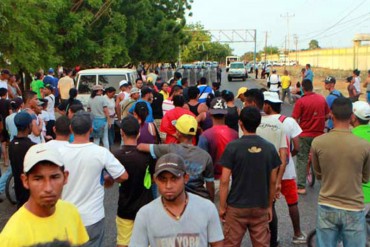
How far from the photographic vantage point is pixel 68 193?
3826mm

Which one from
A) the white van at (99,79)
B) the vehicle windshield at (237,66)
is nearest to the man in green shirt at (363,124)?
the white van at (99,79)

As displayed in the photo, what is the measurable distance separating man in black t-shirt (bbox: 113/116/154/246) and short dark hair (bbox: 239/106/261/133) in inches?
39.2

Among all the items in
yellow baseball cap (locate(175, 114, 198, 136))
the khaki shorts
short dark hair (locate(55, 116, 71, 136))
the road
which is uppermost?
yellow baseball cap (locate(175, 114, 198, 136))

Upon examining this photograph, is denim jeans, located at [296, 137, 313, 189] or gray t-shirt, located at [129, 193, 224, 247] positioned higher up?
gray t-shirt, located at [129, 193, 224, 247]

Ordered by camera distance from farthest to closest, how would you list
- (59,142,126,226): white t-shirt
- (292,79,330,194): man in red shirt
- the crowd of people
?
(292,79,330,194): man in red shirt, (59,142,126,226): white t-shirt, the crowd of people

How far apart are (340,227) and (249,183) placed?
88cm

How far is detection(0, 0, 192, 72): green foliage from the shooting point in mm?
12438

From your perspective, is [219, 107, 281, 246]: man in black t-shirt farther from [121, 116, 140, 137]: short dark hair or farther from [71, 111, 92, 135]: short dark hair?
[71, 111, 92, 135]: short dark hair

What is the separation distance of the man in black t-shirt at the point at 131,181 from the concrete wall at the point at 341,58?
4444 centimetres

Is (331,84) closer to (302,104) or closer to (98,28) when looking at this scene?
(302,104)

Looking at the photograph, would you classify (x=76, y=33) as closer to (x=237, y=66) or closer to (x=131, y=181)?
(x=131, y=181)

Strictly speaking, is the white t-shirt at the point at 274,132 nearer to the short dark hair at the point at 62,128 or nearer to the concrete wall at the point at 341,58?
the short dark hair at the point at 62,128

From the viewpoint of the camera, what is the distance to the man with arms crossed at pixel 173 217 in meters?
2.78

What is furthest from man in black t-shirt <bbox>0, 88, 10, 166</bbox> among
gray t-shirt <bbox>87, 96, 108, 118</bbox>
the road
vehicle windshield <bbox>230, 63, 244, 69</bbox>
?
vehicle windshield <bbox>230, 63, 244, 69</bbox>
